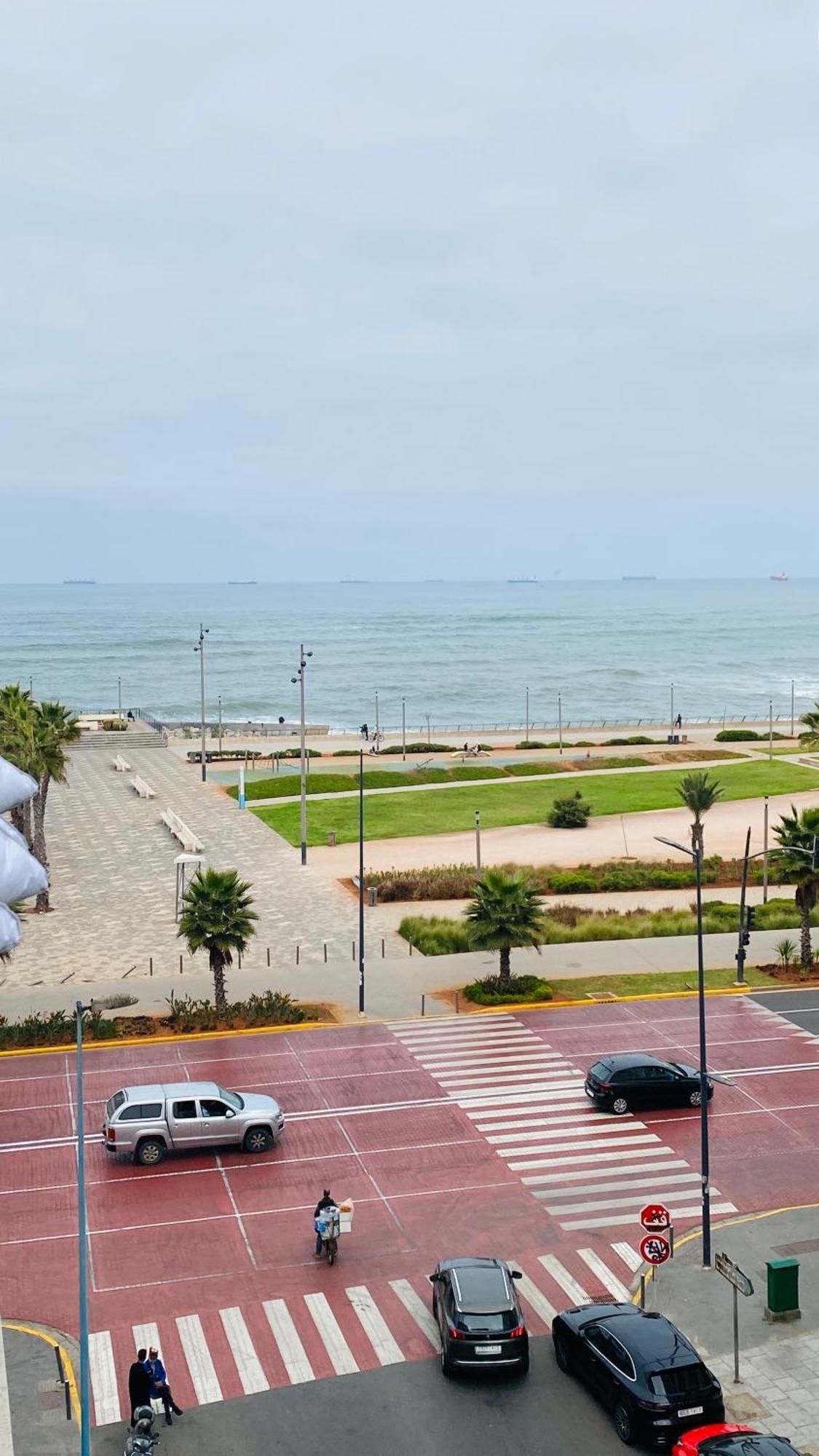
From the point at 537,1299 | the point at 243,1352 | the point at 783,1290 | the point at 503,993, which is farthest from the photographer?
the point at 503,993

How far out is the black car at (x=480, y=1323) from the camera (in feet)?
60.4

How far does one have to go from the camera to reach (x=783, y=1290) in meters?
20.1

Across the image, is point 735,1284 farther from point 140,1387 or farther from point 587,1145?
point 140,1387

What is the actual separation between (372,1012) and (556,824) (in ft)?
105

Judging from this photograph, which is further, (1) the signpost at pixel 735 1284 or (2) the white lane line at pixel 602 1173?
(2) the white lane line at pixel 602 1173

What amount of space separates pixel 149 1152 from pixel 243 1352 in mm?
7376

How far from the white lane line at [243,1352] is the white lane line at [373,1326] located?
5.79 ft

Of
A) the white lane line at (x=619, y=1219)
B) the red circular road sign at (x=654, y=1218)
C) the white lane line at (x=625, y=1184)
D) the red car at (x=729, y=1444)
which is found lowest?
the white lane line at (x=619, y=1219)

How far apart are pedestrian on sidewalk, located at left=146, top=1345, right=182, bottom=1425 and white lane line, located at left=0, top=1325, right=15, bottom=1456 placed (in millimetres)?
1972

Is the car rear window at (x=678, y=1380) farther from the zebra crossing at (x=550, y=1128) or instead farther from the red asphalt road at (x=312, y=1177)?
the zebra crossing at (x=550, y=1128)

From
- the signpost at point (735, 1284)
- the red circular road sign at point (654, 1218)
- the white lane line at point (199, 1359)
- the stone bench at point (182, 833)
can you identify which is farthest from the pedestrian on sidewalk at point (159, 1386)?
the stone bench at point (182, 833)

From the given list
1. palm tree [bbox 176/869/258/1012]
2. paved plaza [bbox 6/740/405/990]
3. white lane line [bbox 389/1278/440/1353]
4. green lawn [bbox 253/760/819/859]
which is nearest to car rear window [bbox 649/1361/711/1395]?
white lane line [bbox 389/1278/440/1353]

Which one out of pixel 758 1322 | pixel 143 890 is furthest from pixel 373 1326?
pixel 143 890

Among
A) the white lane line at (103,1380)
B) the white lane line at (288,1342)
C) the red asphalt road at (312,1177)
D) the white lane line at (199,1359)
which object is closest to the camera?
the white lane line at (103,1380)
